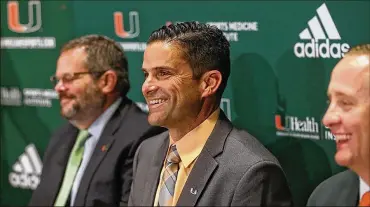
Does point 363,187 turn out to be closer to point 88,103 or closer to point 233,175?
point 233,175

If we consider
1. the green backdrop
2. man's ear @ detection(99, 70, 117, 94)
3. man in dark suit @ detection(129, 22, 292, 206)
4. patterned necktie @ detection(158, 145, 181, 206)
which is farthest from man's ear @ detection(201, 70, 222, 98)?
man's ear @ detection(99, 70, 117, 94)

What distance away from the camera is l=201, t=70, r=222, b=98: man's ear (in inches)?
112

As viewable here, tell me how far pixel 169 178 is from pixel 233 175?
32 centimetres

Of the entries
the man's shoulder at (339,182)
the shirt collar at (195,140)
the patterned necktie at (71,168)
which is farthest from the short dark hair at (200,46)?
the patterned necktie at (71,168)

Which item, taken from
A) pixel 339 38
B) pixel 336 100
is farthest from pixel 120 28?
pixel 336 100

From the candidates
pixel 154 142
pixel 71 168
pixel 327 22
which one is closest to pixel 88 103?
pixel 71 168

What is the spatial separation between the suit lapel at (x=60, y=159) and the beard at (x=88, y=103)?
8.6 inches

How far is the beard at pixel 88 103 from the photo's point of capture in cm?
362

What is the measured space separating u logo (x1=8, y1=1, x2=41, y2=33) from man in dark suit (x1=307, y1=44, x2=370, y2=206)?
2479 millimetres

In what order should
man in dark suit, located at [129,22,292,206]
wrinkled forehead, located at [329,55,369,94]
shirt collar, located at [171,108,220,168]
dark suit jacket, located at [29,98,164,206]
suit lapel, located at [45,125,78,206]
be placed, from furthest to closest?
suit lapel, located at [45,125,78,206] < dark suit jacket, located at [29,98,164,206] < shirt collar, located at [171,108,220,168] < man in dark suit, located at [129,22,292,206] < wrinkled forehead, located at [329,55,369,94]

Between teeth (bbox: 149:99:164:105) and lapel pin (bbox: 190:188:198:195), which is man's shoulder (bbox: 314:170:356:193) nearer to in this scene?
lapel pin (bbox: 190:188:198:195)

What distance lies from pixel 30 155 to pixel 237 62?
5.81 feet

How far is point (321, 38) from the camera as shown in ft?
9.86

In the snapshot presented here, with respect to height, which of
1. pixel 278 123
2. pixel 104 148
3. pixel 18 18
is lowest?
pixel 104 148
